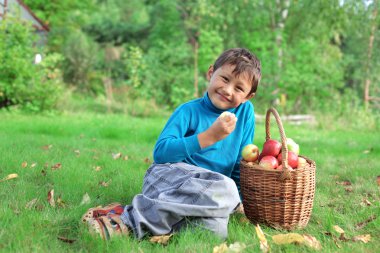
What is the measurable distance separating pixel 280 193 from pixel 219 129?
595 mm

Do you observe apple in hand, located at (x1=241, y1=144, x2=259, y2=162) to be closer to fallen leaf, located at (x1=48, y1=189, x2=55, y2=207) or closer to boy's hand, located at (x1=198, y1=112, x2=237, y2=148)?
boy's hand, located at (x1=198, y1=112, x2=237, y2=148)

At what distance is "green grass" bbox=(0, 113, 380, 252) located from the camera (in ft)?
8.29

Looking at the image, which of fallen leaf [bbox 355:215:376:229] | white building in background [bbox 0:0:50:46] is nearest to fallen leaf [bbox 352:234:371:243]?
fallen leaf [bbox 355:215:376:229]

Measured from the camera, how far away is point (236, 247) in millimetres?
2463

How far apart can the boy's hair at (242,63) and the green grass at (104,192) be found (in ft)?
3.28

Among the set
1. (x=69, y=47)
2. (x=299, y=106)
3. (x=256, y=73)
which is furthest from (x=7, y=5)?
(x=256, y=73)

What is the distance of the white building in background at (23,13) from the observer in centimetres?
1134

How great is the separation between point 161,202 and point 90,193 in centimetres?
111

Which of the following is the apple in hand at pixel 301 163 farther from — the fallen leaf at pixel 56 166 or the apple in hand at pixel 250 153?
the fallen leaf at pixel 56 166

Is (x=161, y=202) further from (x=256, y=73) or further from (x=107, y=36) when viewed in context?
(x=107, y=36)

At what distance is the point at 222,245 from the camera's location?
2438 millimetres

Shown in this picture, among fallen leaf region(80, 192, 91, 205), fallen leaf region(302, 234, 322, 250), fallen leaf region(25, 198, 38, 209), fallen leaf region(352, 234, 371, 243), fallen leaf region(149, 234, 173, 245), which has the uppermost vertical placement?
fallen leaf region(302, 234, 322, 250)

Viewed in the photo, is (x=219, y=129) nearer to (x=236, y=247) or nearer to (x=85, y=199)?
(x=236, y=247)

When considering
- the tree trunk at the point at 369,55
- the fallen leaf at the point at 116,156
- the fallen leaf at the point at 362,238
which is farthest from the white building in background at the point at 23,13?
the tree trunk at the point at 369,55
